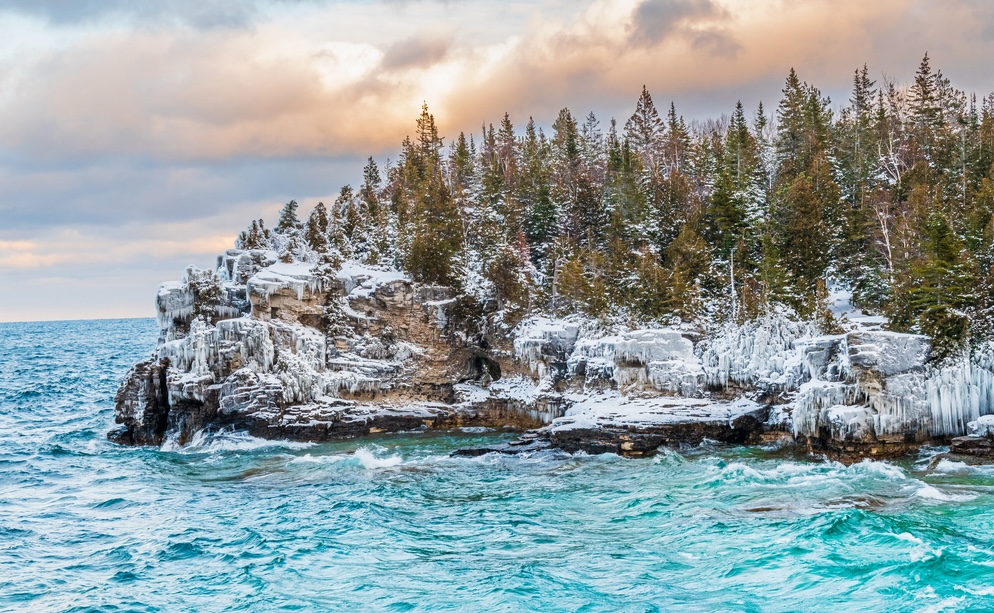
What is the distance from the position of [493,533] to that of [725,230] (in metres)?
36.1

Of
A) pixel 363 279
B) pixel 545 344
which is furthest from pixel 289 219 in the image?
pixel 545 344

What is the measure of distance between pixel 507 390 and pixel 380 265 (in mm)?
15359

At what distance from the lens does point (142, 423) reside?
42.0 meters

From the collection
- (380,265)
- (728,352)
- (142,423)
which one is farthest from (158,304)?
(728,352)

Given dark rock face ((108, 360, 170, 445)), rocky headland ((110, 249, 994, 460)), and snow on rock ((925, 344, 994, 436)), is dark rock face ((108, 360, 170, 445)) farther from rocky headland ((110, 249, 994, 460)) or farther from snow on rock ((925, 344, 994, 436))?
snow on rock ((925, 344, 994, 436))

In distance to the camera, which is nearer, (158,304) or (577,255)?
(158,304)

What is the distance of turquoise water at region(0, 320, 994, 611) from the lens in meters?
18.3

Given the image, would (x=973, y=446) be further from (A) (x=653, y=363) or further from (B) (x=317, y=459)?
(B) (x=317, y=459)

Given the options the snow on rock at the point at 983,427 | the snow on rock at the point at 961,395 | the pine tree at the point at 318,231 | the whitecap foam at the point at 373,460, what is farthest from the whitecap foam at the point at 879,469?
the pine tree at the point at 318,231

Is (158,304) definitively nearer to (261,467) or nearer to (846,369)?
(261,467)

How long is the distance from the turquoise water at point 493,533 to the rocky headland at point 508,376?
2.72 metres

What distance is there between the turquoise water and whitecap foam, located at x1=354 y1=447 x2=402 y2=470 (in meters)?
0.14

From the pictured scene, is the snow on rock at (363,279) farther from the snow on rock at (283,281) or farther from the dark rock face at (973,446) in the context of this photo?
the dark rock face at (973,446)

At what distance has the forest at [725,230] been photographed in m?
40.4
